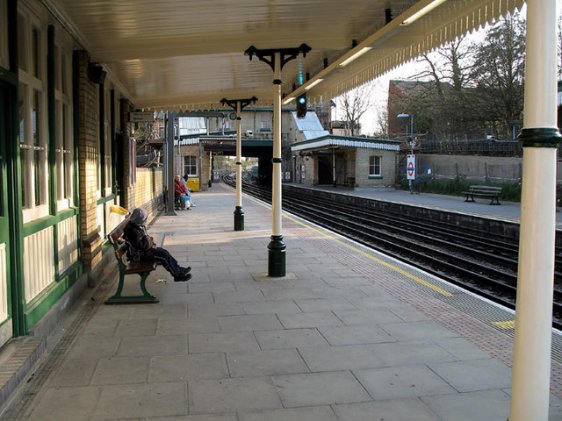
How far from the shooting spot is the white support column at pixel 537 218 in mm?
2617

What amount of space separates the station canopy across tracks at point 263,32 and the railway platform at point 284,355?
3097 mm

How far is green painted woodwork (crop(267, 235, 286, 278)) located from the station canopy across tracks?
2.75m

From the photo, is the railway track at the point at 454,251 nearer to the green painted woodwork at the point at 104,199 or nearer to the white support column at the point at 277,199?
the white support column at the point at 277,199

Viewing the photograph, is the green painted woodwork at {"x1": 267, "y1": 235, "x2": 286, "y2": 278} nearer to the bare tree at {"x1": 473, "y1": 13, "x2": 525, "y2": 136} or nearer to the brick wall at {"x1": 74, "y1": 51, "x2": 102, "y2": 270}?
the brick wall at {"x1": 74, "y1": 51, "x2": 102, "y2": 270}

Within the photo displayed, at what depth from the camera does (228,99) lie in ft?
43.0

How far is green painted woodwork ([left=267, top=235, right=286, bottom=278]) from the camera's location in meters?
7.76

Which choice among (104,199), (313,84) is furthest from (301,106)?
(104,199)

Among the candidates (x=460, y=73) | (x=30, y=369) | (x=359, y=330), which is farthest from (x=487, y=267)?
(x=460, y=73)

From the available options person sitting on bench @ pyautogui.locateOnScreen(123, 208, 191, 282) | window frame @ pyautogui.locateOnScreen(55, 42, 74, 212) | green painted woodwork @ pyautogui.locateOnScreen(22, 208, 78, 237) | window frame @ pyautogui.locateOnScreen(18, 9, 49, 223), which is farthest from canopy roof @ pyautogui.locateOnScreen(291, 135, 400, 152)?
window frame @ pyautogui.locateOnScreen(18, 9, 49, 223)

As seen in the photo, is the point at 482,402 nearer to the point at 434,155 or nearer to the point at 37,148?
the point at 37,148

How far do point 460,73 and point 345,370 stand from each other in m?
38.5

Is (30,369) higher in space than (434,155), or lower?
lower

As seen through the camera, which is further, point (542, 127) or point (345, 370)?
point (345, 370)

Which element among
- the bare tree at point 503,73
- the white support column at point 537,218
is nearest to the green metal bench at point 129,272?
the white support column at point 537,218
